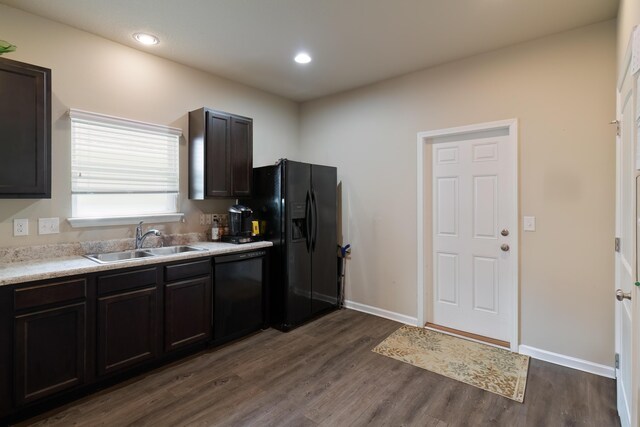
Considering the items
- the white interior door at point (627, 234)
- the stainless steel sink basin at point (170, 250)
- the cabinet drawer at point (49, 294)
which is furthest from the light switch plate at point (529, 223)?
the cabinet drawer at point (49, 294)

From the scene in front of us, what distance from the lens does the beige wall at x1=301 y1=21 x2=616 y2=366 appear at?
258cm

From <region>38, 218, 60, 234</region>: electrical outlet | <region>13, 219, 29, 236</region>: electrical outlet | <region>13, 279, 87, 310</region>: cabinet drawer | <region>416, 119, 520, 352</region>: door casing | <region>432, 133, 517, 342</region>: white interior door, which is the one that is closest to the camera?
<region>13, 279, 87, 310</region>: cabinet drawer

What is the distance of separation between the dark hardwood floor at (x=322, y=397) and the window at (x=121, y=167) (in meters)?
1.50

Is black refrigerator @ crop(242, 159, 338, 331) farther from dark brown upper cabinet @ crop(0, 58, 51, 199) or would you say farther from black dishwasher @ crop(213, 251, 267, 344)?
dark brown upper cabinet @ crop(0, 58, 51, 199)

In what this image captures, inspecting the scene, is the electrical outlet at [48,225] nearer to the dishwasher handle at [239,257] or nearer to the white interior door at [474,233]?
the dishwasher handle at [239,257]

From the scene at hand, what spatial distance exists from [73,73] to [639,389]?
162 inches

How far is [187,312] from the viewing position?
9.14 feet

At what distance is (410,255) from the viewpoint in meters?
3.65

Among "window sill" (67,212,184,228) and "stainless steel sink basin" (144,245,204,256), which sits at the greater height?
"window sill" (67,212,184,228)

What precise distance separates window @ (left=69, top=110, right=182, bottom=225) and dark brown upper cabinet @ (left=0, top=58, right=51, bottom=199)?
385 mm

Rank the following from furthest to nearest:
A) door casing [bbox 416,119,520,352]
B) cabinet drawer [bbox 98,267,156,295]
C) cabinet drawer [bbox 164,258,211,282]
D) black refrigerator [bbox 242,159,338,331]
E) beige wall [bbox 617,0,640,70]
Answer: black refrigerator [bbox 242,159,338,331], door casing [bbox 416,119,520,352], cabinet drawer [bbox 164,258,211,282], cabinet drawer [bbox 98,267,156,295], beige wall [bbox 617,0,640,70]

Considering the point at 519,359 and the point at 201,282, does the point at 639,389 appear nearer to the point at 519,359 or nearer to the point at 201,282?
the point at 519,359

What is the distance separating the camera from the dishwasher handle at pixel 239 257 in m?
3.02

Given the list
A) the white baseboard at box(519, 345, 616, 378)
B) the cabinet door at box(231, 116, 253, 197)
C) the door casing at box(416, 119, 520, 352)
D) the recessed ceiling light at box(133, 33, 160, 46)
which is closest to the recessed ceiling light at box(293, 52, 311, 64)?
the cabinet door at box(231, 116, 253, 197)
